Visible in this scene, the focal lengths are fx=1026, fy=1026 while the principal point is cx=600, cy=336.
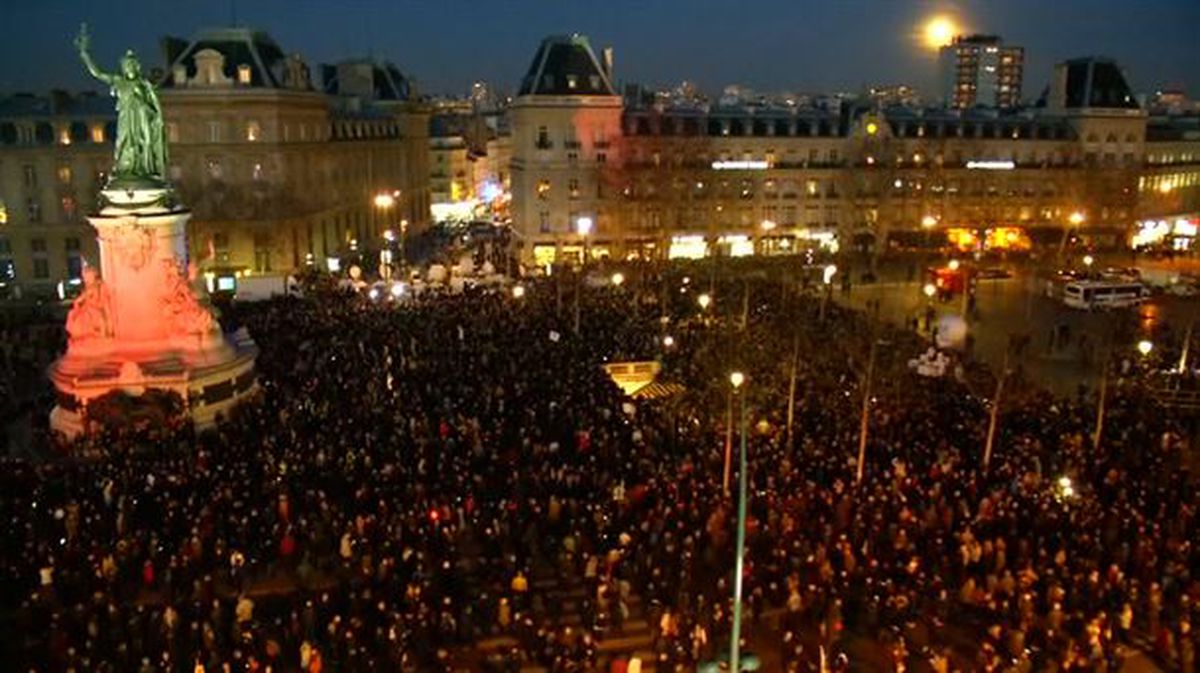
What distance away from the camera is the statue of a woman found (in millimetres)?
28828

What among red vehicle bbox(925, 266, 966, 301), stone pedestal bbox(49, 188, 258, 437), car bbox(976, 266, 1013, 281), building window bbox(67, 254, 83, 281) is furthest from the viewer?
building window bbox(67, 254, 83, 281)

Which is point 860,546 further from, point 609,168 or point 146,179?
point 609,168

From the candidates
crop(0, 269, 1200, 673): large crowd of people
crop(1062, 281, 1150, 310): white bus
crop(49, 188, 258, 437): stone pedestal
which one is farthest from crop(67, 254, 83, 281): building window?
crop(1062, 281, 1150, 310): white bus

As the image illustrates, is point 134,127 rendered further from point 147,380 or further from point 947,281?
point 947,281

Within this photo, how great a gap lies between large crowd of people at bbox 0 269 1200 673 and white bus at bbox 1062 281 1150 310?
21876 mm

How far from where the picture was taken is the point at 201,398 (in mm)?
28672

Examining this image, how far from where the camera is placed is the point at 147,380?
27969mm

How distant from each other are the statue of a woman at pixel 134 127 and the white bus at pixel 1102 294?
138 feet

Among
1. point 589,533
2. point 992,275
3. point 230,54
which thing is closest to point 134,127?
point 589,533

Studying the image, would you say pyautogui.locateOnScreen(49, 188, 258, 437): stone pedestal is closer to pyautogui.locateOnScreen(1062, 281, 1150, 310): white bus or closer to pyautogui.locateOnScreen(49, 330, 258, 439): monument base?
pyautogui.locateOnScreen(49, 330, 258, 439): monument base

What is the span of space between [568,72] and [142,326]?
43.1 meters

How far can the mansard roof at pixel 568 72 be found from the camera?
6719cm

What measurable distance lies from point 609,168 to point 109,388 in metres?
44.2

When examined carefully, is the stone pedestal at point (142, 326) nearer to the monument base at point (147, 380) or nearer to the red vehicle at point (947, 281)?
the monument base at point (147, 380)
